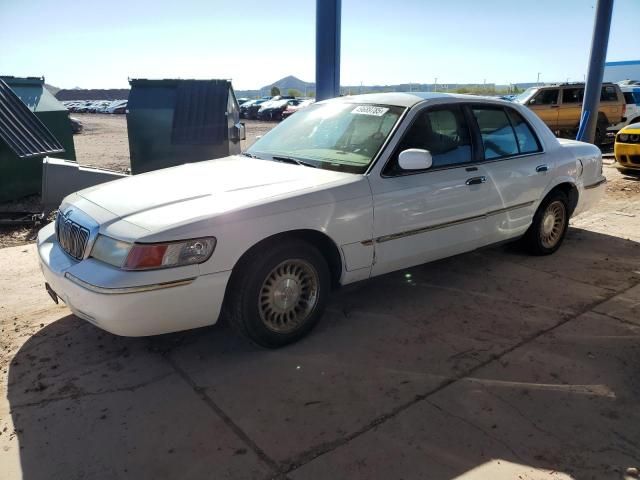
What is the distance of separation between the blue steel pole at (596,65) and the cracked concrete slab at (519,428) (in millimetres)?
10638

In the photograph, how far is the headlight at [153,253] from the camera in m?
2.87

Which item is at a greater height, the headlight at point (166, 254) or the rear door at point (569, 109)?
the rear door at point (569, 109)

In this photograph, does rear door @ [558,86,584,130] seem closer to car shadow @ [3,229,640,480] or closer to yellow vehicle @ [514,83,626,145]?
yellow vehicle @ [514,83,626,145]

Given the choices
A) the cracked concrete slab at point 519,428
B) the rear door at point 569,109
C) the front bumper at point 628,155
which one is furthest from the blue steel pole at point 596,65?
the cracked concrete slab at point 519,428

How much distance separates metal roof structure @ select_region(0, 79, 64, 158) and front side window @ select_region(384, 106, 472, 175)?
5851mm

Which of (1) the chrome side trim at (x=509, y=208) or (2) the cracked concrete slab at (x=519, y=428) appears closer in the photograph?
(2) the cracked concrete slab at (x=519, y=428)

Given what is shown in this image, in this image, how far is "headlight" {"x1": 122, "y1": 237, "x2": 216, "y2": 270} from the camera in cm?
287

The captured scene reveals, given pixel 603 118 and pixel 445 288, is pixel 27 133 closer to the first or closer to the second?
pixel 445 288

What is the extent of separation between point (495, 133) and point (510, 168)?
0.34 meters

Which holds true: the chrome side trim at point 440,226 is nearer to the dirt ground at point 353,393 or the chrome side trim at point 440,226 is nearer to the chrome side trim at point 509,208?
the chrome side trim at point 509,208

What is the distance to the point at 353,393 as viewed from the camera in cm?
302

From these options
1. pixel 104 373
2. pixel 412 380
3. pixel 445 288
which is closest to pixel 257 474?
pixel 412 380

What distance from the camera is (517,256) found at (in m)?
5.50

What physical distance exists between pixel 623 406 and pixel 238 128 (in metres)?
6.84
